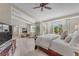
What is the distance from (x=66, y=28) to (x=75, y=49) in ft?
1.33

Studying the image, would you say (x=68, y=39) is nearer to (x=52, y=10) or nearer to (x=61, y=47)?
(x=61, y=47)

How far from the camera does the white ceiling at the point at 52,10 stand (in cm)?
202

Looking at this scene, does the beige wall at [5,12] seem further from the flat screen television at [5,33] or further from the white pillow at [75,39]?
the white pillow at [75,39]

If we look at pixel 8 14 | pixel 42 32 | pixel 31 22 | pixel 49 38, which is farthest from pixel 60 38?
pixel 8 14

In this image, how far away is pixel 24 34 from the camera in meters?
2.07

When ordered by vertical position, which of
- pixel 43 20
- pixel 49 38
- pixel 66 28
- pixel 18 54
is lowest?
pixel 18 54

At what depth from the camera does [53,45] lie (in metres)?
2.09

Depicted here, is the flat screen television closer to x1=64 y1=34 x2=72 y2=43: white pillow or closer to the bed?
the bed

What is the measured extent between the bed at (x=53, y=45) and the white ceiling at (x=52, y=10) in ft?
1.25

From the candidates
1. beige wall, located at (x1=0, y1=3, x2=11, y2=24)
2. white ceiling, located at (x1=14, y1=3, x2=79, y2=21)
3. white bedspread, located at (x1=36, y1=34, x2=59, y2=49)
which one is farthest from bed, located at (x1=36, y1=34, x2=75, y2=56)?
beige wall, located at (x1=0, y1=3, x2=11, y2=24)

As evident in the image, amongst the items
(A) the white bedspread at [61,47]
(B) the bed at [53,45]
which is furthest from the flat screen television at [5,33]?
(A) the white bedspread at [61,47]

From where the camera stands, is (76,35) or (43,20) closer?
(76,35)

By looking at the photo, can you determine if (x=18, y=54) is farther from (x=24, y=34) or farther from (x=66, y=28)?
(x=66, y=28)

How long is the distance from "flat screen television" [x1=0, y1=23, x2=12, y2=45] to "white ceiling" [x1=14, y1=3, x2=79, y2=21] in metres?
0.43
